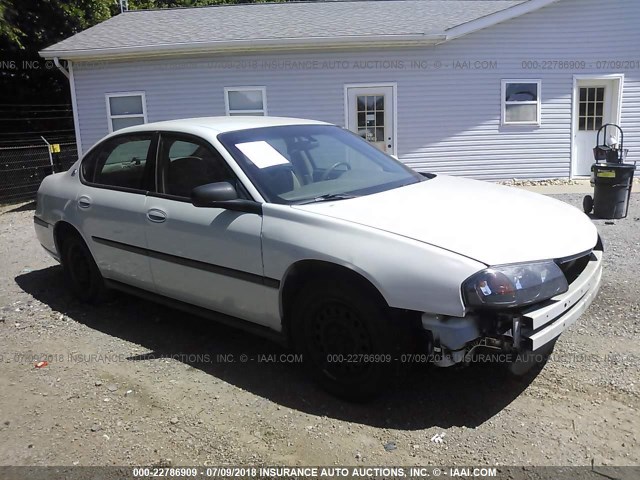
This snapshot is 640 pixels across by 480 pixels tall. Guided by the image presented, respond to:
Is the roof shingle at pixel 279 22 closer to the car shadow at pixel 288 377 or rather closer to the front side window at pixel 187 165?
the front side window at pixel 187 165

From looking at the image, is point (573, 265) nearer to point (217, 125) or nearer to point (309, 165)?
point (309, 165)

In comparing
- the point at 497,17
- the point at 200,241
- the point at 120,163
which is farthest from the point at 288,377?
the point at 497,17

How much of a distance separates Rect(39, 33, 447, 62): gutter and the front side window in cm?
790

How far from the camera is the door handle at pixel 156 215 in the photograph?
13.2 feet

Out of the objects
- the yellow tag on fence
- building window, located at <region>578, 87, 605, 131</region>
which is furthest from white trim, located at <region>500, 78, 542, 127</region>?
the yellow tag on fence

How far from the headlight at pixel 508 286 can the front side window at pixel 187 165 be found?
69.8 inches

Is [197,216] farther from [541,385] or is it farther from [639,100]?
[639,100]

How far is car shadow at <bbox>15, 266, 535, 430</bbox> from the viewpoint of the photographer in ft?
10.6

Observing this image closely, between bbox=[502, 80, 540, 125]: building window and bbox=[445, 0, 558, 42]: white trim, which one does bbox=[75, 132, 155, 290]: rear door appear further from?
bbox=[502, 80, 540, 125]: building window

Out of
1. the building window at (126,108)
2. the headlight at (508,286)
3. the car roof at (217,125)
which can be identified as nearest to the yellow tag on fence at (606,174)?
the car roof at (217,125)

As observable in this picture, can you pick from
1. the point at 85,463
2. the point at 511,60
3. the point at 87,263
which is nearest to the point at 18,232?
the point at 87,263

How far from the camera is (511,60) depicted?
12281 mm

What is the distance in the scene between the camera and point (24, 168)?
518 inches

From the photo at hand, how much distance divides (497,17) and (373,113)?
10.6 ft
